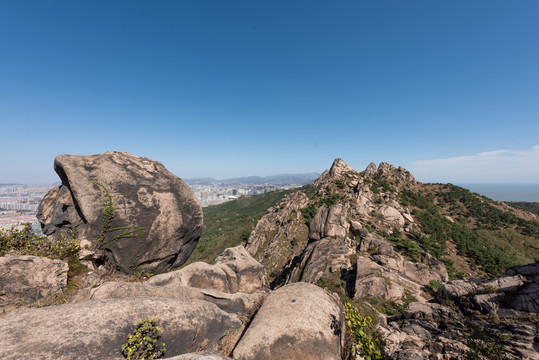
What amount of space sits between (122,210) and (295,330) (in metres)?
10.6

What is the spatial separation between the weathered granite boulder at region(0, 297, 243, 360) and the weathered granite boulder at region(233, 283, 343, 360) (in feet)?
3.73

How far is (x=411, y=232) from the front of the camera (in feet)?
119

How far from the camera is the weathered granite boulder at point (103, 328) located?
461 cm

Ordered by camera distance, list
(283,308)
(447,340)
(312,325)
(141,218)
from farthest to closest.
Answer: (141,218) < (447,340) < (283,308) < (312,325)

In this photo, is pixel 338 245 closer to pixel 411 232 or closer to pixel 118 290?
pixel 411 232

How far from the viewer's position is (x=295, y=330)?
21.8 feet

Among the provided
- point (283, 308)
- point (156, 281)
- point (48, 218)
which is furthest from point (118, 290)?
point (48, 218)

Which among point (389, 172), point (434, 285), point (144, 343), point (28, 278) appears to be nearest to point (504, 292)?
point (434, 285)

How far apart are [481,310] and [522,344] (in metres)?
5.15

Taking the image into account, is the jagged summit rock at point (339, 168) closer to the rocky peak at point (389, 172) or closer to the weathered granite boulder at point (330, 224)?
the rocky peak at point (389, 172)

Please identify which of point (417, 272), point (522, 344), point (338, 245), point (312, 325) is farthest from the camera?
point (338, 245)

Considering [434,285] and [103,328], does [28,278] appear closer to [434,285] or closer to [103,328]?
[103,328]

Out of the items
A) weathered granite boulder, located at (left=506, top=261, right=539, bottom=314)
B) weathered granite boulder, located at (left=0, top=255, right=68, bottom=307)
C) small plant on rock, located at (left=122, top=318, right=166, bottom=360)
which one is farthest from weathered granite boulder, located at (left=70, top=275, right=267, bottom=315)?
weathered granite boulder, located at (left=506, top=261, right=539, bottom=314)

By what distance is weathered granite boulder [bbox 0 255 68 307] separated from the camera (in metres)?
6.73
